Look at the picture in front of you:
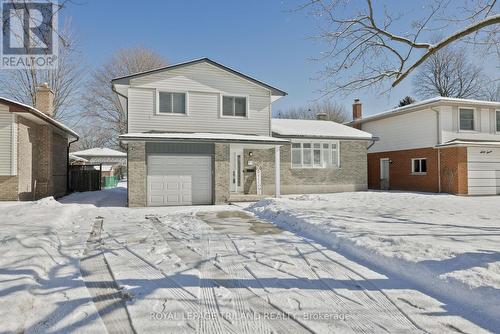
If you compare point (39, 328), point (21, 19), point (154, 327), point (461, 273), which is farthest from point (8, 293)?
point (461, 273)

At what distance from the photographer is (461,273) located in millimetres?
4156

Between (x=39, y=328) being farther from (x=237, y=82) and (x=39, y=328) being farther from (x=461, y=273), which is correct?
(x=237, y=82)

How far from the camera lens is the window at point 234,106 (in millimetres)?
15552

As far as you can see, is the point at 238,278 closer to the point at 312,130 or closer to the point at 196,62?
the point at 196,62

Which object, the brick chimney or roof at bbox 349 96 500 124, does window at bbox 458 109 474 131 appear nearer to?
roof at bbox 349 96 500 124

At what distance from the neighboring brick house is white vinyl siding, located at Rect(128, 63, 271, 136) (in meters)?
4.54

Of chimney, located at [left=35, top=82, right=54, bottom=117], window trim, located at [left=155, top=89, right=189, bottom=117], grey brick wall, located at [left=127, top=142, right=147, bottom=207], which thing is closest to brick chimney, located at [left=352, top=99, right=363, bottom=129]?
window trim, located at [left=155, top=89, right=189, bottom=117]

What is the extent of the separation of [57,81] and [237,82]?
2315cm

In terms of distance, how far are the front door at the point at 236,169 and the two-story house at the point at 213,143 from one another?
0.05 m

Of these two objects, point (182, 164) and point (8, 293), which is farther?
point (182, 164)

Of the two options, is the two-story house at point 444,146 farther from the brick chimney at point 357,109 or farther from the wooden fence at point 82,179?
the wooden fence at point 82,179

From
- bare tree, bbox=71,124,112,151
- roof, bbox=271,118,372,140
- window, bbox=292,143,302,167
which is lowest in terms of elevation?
window, bbox=292,143,302,167

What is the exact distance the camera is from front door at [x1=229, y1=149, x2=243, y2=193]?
16438mm

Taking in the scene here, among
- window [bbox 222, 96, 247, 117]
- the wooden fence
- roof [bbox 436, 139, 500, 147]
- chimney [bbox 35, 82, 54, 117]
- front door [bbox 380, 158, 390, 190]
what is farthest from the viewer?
front door [bbox 380, 158, 390, 190]
